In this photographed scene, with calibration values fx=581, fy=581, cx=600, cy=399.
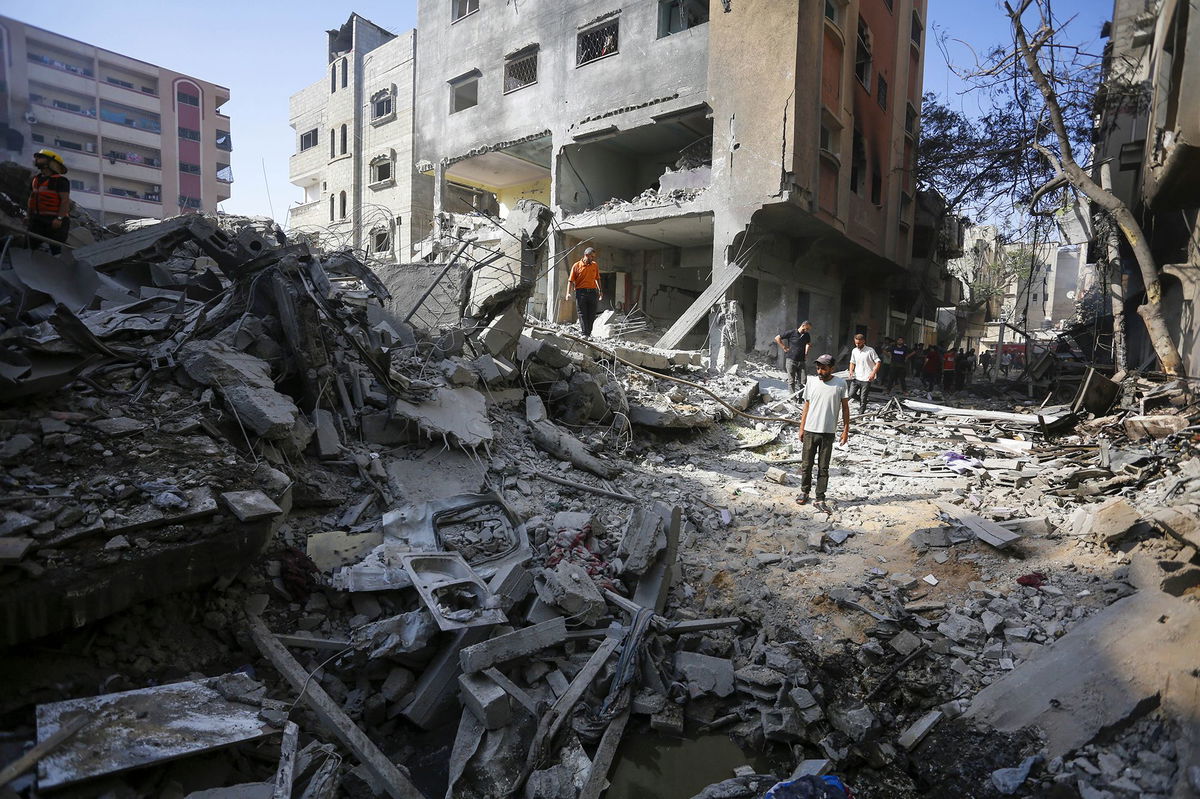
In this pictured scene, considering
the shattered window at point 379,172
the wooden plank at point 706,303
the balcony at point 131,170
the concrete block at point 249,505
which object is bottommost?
the concrete block at point 249,505

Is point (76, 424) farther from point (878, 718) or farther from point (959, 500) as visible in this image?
point (959, 500)

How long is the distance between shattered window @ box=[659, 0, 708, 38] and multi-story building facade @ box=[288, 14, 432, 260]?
10681 millimetres

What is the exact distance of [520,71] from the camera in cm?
1792

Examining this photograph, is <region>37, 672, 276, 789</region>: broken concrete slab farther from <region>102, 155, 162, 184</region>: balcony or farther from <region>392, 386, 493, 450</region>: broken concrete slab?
<region>102, 155, 162, 184</region>: balcony

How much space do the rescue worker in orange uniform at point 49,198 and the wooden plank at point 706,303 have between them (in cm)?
988

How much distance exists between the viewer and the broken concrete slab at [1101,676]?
114 inches

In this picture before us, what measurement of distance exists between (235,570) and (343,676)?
2.91ft

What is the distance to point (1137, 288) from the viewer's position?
15102mm

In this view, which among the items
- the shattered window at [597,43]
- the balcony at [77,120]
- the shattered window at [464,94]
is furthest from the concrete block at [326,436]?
the balcony at [77,120]

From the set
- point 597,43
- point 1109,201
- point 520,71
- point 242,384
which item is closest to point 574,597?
point 242,384

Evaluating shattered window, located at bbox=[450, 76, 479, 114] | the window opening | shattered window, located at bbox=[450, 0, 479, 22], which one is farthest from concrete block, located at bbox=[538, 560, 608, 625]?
shattered window, located at bbox=[450, 0, 479, 22]

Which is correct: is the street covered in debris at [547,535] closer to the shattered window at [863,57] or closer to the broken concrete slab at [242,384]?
the broken concrete slab at [242,384]

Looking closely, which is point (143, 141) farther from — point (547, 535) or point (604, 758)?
point (604, 758)

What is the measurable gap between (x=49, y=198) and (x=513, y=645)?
6.80 meters
